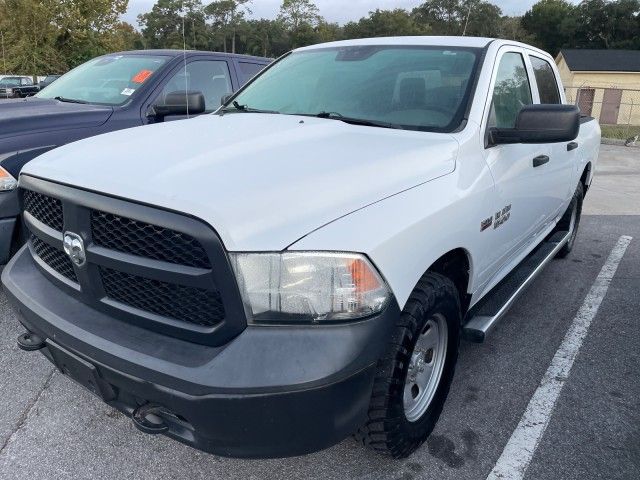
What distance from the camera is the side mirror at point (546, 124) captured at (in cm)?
267

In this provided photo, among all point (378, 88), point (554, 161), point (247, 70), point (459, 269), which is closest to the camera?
point (459, 269)

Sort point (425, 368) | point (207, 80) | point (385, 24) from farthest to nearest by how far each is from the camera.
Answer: point (385, 24) < point (207, 80) < point (425, 368)

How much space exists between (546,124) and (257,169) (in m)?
1.47

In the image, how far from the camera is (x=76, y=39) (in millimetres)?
25594

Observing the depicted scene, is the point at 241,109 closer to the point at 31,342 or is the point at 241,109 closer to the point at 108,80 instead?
the point at 31,342

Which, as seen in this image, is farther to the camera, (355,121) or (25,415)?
(355,121)

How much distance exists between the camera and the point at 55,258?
7.81ft

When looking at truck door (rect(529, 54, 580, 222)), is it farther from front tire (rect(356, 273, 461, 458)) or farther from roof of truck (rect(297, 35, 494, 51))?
front tire (rect(356, 273, 461, 458))

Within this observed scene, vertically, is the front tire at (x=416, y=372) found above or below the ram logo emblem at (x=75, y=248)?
below

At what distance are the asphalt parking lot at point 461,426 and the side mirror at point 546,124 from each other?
4.47ft

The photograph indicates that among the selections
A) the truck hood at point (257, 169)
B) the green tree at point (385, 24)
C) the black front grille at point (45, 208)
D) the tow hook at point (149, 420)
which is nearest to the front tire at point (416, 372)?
the truck hood at point (257, 169)

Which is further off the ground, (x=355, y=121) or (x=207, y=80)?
(x=207, y=80)

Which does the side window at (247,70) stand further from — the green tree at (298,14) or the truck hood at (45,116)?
the green tree at (298,14)

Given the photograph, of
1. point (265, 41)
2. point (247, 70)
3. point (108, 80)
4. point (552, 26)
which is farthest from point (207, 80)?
point (552, 26)
